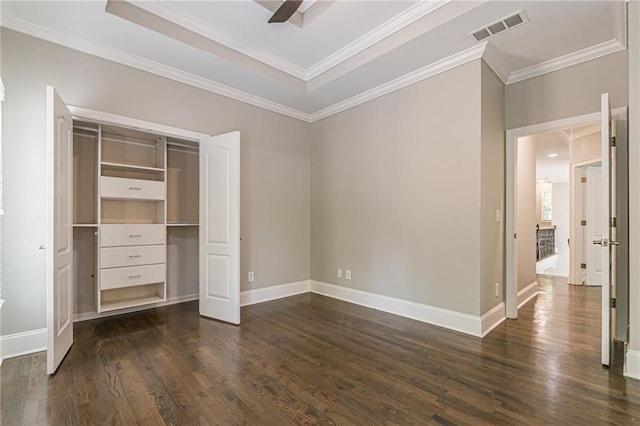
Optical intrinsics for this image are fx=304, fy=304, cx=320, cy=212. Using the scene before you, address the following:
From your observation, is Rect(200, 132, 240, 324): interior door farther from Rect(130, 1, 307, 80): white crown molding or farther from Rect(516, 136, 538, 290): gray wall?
Rect(516, 136, 538, 290): gray wall

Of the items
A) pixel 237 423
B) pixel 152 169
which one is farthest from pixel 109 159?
pixel 237 423

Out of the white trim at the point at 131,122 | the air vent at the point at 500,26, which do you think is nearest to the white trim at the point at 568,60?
the air vent at the point at 500,26

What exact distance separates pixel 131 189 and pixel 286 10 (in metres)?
2.70

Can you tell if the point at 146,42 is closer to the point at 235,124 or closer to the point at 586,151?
the point at 235,124

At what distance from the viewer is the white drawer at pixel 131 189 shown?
3488 millimetres

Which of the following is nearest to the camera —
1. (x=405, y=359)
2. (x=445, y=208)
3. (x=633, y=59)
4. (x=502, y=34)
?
(x=633, y=59)

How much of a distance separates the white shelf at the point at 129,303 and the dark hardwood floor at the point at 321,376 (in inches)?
7.3

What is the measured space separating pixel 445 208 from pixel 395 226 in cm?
69

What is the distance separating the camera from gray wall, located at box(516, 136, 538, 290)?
14.1ft

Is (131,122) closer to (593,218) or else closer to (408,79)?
(408,79)

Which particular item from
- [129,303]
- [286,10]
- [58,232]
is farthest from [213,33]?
[129,303]

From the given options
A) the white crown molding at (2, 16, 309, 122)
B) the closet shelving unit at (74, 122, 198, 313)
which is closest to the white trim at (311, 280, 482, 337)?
the closet shelving unit at (74, 122, 198, 313)

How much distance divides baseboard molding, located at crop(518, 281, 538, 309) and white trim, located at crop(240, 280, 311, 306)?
3.10 metres

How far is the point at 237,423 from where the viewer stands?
5.91 ft
